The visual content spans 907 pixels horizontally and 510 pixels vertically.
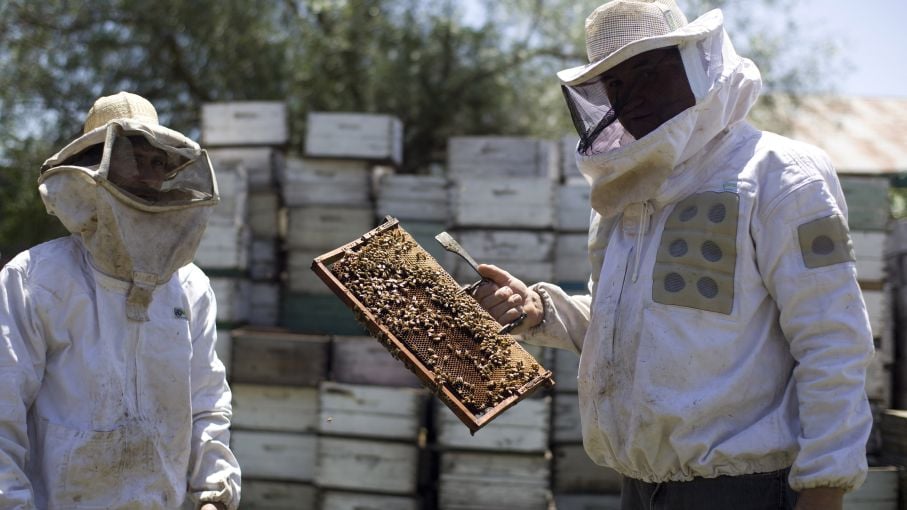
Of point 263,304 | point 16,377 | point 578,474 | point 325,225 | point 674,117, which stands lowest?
point 578,474

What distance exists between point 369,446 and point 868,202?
10.8 ft

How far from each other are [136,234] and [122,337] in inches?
11.2

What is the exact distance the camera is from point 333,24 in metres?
8.38

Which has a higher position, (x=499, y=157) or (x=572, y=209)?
(x=499, y=157)

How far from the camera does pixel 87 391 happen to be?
2.37 metres

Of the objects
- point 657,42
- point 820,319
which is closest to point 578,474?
point 820,319

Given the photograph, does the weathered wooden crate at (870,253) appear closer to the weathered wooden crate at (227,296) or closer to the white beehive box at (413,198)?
the white beehive box at (413,198)

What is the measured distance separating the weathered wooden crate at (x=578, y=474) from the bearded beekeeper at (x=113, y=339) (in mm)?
3279

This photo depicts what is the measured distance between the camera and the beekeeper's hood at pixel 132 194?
2.43 m

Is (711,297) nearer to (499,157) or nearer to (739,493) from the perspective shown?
(739,493)

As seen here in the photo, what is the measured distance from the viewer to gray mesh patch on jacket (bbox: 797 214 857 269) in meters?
2.12

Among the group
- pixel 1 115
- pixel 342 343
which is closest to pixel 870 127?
pixel 342 343

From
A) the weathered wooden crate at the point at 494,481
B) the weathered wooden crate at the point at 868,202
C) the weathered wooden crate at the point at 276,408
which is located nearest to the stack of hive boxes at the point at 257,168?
the weathered wooden crate at the point at 276,408

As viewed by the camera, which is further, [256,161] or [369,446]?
[256,161]
